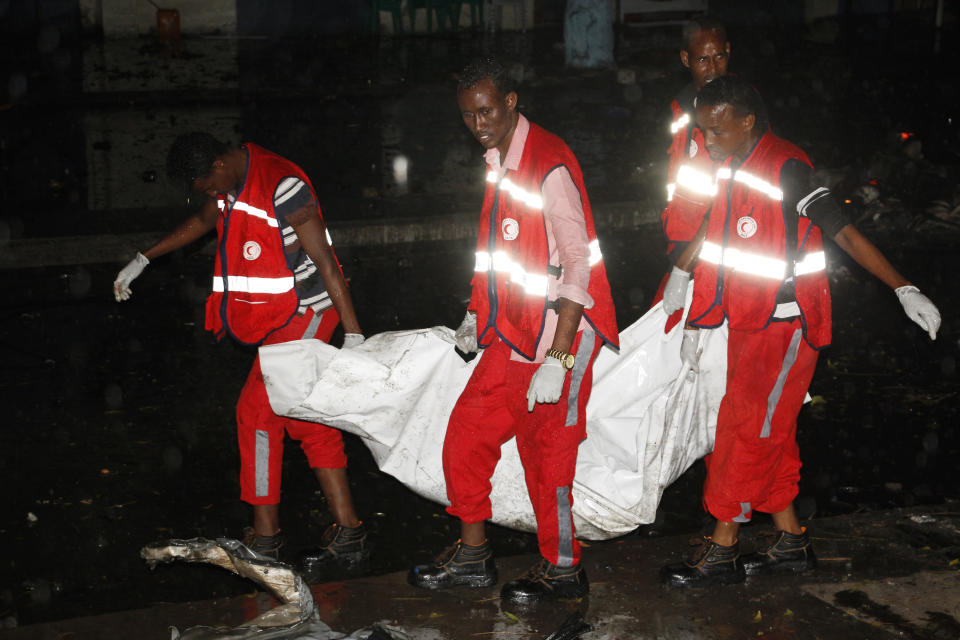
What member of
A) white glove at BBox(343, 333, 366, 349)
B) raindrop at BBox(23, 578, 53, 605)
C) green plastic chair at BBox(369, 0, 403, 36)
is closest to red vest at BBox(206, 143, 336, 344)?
white glove at BBox(343, 333, 366, 349)

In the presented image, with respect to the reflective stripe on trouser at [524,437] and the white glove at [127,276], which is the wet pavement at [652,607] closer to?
the reflective stripe on trouser at [524,437]

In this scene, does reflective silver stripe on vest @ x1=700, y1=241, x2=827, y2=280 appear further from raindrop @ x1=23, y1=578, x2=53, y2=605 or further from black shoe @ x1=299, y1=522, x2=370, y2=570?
raindrop @ x1=23, y1=578, x2=53, y2=605

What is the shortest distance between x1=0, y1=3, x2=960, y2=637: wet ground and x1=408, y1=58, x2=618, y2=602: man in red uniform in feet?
2.17

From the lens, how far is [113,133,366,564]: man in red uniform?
3.91 meters

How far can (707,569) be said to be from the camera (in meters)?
3.95

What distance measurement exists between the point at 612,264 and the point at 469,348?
4.81 meters

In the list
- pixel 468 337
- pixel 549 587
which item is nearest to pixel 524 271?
pixel 468 337

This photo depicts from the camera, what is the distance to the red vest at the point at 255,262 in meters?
3.93

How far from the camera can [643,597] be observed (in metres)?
3.87

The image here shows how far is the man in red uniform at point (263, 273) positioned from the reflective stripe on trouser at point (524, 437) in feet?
1.99

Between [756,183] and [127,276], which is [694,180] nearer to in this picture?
[756,183]

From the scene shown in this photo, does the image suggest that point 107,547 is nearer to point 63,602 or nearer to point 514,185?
point 63,602

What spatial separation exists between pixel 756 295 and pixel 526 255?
79 cm

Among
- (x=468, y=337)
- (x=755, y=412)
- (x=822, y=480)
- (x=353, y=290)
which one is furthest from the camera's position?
(x=353, y=290)
